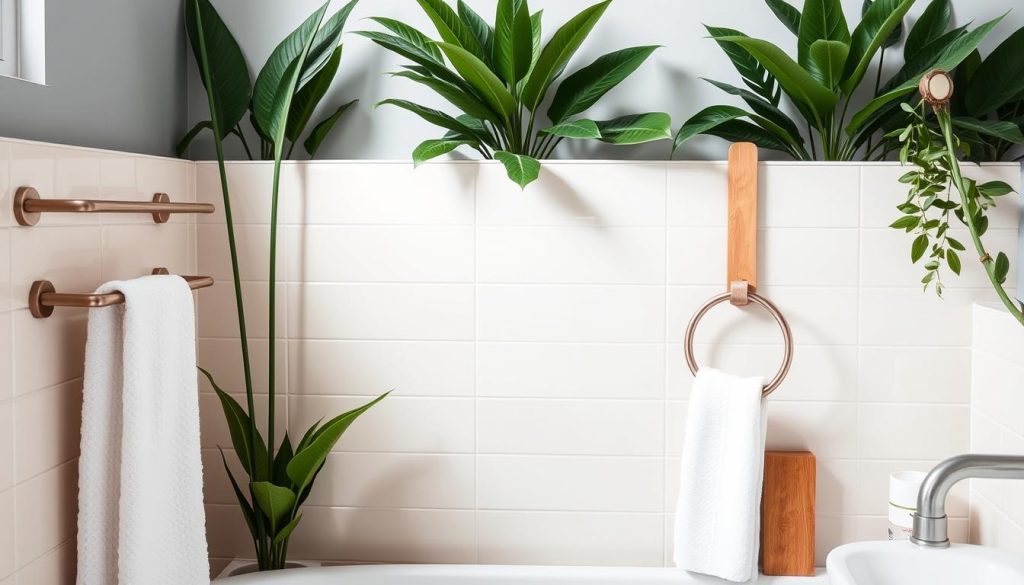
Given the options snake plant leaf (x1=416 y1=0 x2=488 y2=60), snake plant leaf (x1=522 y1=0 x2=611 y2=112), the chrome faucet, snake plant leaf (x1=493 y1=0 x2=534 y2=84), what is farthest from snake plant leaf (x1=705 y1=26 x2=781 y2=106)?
the chrome faucet

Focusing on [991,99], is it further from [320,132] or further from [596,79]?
[320,132]

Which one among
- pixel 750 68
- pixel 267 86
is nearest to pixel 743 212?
pixel 750 68

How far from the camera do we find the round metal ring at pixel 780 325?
176cm

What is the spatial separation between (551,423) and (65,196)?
987 millimetres

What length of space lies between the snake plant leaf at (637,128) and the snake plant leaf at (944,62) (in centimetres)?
36

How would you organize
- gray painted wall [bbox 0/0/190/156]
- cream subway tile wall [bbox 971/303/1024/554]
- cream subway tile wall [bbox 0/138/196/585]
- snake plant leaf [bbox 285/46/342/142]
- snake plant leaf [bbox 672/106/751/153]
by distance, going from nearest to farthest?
cream subway tile wall [bbox 0/138/196/585], gray painted wall [bbox 0/0/190/156], cream subway tile wall [bbox 971/303/1024/554], snake plant leaf [bbox 672/106/751/153], snake plant leaf [bbox 285/46/342/142]

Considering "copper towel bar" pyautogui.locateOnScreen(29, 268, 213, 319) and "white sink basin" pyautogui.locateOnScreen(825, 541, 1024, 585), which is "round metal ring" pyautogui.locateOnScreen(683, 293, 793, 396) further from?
"copper towel bar" pyautogui.locateOnScreen(29, 268, 213, 319)

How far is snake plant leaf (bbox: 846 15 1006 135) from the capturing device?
1717mm

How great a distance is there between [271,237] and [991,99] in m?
1.42

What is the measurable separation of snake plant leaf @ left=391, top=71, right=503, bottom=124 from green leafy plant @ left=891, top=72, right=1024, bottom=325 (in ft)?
2.51

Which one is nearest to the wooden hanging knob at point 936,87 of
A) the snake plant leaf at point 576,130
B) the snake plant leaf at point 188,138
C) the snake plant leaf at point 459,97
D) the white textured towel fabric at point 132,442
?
the snake plant leaf at point 576,130

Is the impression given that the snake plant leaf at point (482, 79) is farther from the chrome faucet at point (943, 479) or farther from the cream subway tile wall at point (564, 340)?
the chrome faucet at point (943, 479)

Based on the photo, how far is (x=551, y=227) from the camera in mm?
1879

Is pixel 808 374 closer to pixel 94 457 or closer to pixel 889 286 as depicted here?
pixel 889 286
